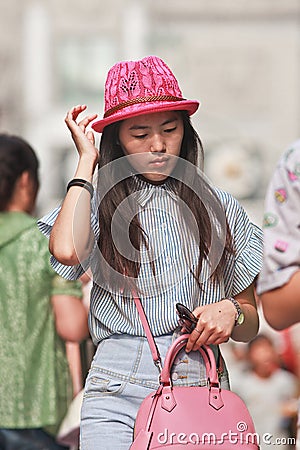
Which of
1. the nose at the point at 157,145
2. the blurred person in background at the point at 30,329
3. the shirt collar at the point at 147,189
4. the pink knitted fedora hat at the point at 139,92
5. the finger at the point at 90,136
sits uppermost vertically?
the pink knitted fedora hat at the point at 139,92

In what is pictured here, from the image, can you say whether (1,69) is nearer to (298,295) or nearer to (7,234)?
(7,234)

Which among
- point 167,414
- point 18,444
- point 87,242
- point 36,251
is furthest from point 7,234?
point 167,414

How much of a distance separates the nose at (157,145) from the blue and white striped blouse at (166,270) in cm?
11

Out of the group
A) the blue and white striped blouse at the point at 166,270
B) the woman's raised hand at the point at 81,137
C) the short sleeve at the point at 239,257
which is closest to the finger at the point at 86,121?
the woman's raised hand at the point at 81,137

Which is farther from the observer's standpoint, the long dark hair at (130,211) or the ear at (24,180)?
the ear at (24,180)

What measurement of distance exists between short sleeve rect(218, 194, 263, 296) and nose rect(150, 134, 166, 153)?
23 centimetres

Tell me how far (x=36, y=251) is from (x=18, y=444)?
0.70m

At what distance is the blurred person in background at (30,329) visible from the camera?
3.95 metres

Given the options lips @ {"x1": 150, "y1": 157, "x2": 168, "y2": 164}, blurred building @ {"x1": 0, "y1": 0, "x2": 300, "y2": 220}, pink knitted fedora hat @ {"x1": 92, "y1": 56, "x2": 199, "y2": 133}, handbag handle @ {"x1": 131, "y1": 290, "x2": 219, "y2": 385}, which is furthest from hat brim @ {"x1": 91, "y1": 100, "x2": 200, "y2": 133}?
blurred building @ {"x1": 0, "y1": 0, "x2": 300, "y2": 220}

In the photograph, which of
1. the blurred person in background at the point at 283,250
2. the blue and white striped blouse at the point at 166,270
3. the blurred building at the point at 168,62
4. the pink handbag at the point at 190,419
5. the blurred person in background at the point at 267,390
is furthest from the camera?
the blurred building at the point at 168,62

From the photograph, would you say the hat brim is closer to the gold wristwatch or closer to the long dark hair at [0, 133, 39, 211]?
the gold wristwatch

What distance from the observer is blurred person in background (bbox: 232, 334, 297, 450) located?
18.0 feet

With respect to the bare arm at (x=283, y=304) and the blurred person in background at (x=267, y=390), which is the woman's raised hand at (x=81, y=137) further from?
the blurred person in background at (x=267, y=390)

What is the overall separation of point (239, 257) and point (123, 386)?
1.50ft
